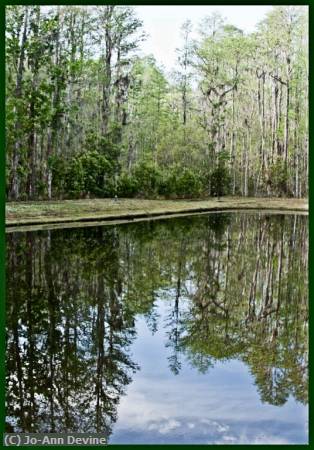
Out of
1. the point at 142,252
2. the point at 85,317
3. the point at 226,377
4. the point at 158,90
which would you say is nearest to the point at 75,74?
the point at 158,90

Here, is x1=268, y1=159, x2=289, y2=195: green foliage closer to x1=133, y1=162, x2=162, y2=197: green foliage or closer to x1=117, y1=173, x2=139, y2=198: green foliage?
x1=133, y1=162, x2=162, y2=197: green foliage

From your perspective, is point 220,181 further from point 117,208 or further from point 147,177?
point 117,208

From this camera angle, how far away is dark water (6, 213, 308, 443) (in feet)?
12.8

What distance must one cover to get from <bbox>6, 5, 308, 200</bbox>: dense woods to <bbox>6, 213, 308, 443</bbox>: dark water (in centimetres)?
878

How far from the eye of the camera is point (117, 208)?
18.9 meters

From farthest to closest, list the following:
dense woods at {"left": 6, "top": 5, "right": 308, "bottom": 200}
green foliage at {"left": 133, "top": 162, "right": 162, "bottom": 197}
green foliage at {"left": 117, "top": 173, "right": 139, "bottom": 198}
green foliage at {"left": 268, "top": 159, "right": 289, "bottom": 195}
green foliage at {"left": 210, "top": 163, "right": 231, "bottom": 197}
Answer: green foliage at {"left": 268, "top": 159, "right": 289, "bottom": 195} → green foliage at {"left": 210, "top": 163, "right": 231, "bottom": 197} → green foliage at {"left": 133, "top": 162, "right": 162, "bottom": 197} → green foliage at {"left": 117, "top": 173, "right": 139, "bottom": 198} → dense woods at {"left": 6, "top": 5, "right": 308, "bottom": 200}

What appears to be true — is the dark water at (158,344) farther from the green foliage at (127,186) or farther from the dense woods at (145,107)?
the green foliage at (127,186)

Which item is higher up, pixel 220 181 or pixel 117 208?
pixel 220 181

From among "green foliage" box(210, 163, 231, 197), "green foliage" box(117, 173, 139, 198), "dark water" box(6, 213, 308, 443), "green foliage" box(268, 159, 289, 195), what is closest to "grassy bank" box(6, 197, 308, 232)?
"green foliage" box(210, 163, 231, 197)

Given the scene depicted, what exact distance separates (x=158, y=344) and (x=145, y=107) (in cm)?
1635

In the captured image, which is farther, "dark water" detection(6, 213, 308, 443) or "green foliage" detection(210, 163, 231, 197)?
"green foliage" detection(210, 163, 231, 197)

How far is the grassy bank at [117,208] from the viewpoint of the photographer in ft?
51.5

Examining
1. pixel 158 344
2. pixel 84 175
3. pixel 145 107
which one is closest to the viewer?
pixel 158 344

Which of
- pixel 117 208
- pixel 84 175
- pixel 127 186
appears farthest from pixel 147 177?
pixel 117 208
